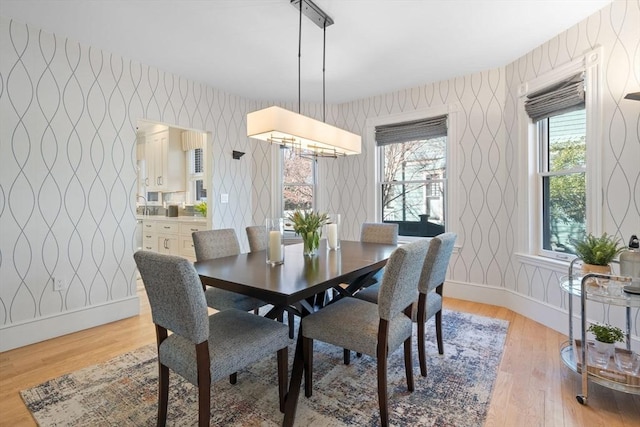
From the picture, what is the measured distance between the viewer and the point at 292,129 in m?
2.08

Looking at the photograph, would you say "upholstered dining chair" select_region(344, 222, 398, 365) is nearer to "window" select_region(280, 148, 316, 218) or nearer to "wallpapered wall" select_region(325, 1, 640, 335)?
"wallpapered wall" select_region(325, 1, 640, 335)

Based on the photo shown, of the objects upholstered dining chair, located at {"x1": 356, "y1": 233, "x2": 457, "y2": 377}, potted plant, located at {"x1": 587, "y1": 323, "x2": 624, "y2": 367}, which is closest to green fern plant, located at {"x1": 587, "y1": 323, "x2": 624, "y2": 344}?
potted plant, located at {"x1": 587, "y1": 323, "x2": 624, "y2": 367}

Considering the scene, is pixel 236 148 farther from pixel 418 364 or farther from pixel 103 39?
pixel 418 364

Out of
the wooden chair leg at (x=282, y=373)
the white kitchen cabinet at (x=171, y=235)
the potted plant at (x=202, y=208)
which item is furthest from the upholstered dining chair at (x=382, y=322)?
the potted plant at (x=202, y=208)

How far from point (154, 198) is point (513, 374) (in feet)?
20.8

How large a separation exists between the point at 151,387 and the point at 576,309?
10.6 feet

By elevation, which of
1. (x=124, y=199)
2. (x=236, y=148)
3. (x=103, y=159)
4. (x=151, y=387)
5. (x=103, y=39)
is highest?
(x=103, y=39)

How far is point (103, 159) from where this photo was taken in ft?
9.73

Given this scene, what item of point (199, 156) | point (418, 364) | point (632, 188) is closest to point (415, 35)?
point (632, 188)

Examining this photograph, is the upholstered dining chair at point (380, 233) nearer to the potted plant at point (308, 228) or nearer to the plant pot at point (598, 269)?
the potted plant at point (308, 228)

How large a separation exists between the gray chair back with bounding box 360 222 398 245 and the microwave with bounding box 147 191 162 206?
4.59m

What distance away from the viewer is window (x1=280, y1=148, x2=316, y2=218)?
15.0ft

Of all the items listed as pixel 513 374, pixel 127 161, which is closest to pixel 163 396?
pixel 513 374

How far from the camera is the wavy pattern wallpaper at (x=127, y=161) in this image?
2.36 meters
